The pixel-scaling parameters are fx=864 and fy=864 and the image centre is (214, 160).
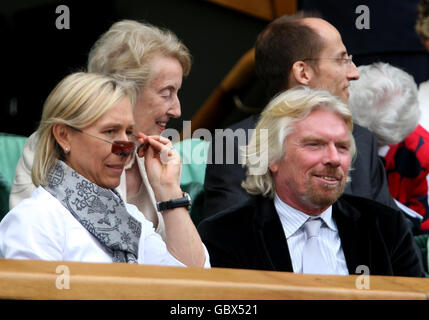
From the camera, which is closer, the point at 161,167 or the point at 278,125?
the point at 161,167

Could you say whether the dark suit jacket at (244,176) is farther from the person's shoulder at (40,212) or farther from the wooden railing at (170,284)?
the wooden railing at (170,284)

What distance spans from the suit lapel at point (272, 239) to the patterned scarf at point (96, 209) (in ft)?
1.28

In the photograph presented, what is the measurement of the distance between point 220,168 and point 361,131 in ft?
1.83

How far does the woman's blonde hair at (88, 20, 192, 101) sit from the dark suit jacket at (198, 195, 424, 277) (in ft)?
2.16

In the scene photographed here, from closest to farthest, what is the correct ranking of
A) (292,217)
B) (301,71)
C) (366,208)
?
1. (292,217)
2. (366,208)
3. (301,71)

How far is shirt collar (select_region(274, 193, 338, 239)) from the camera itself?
2.55 m

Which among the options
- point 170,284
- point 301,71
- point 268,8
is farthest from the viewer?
point 268,8

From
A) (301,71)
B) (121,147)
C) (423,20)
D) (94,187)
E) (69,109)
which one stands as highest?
(423,20)

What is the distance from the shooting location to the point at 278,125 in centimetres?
262

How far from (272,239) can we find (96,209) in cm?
56

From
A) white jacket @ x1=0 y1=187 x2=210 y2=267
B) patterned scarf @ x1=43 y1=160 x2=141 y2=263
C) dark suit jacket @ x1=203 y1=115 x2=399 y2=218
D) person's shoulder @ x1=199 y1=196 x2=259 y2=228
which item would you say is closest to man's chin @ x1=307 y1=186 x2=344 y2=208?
person's shoulder @ x1=199 y1=196 x2=259 y2=228

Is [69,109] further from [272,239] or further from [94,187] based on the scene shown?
[272,239]

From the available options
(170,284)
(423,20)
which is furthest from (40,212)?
(423,20)

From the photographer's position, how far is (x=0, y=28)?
3785mm
